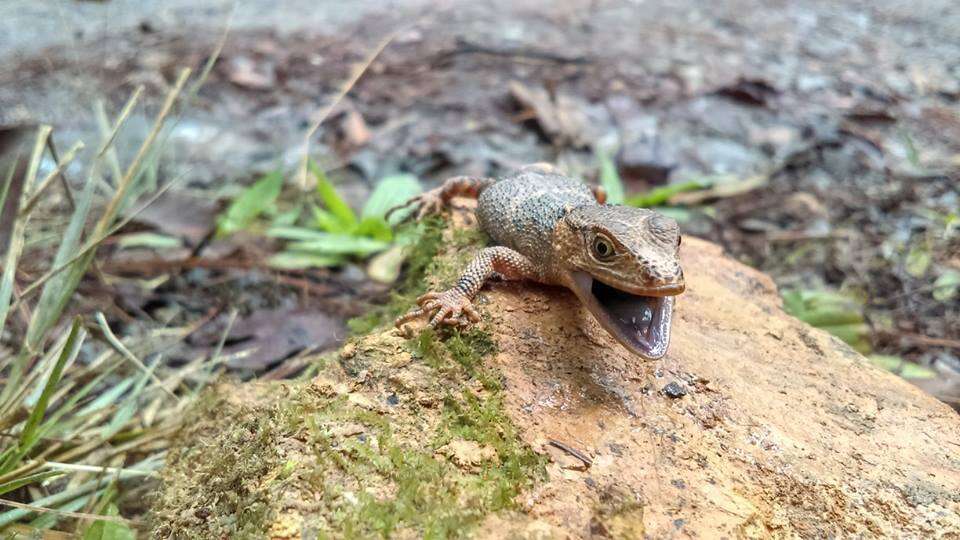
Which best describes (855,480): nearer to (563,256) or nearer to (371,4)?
(563,256)

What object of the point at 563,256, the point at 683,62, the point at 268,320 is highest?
the point at 563,256

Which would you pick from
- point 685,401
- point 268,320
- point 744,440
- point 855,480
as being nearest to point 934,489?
point 855,480

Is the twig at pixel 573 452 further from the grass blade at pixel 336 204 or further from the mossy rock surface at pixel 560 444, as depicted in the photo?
the grass blade at pixel 336 204

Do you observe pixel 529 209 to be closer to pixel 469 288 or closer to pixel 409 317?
pixel 469 288

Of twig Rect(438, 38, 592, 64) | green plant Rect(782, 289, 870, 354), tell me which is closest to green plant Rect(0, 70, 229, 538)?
green plant Rect(782, 289, 870, 354)

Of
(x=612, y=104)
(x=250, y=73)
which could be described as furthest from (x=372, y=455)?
(x=250, y=73)
